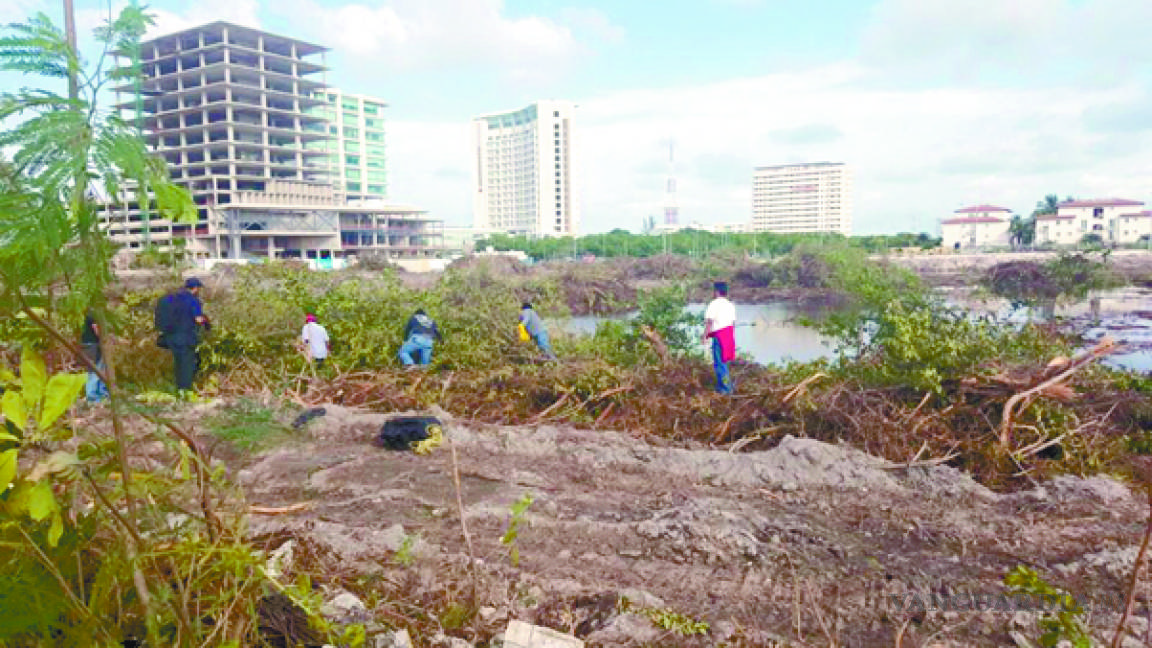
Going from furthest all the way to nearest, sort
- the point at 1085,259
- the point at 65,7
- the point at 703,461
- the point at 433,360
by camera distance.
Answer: the point at 1085,259
the point at 433,360
the point at 703,461
the point at 65,7

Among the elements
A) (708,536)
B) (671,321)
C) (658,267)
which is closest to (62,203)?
(708,536)

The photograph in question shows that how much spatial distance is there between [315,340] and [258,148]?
192 feet

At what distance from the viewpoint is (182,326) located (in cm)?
920

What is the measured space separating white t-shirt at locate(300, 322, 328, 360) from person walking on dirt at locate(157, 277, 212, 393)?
1362 millimetres

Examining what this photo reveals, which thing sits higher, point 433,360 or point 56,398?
point 56,398

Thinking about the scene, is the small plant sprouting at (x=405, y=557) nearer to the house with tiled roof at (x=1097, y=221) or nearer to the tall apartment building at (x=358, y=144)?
the tall apartment building at (x=358, y=144)

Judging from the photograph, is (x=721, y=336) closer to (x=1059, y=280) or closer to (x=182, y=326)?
(x=182, y=326)

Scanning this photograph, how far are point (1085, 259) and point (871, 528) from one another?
34.0 metres

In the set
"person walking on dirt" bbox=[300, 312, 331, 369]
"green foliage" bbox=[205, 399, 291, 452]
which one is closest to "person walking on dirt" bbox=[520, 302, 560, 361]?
"person walking on dirt" bbox=[300, 312, 331, 369]

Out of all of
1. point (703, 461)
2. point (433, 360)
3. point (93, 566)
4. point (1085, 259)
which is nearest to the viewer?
point (93, 566)

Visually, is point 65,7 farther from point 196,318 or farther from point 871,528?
point 196,318

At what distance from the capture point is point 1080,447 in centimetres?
688

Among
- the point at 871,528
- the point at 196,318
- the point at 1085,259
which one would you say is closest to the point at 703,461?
the point at 871,528

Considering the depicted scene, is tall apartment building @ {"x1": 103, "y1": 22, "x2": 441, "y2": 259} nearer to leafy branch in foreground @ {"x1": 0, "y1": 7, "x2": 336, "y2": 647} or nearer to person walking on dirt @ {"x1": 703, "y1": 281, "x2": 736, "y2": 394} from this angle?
person walking on dirt @ {"x1": 703, "y1": 281, "x2": 736, "y2": 394}
